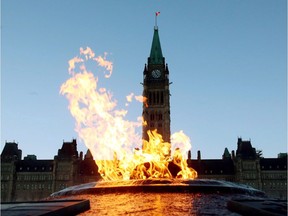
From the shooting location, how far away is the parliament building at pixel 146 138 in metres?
102

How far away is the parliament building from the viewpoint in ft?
335

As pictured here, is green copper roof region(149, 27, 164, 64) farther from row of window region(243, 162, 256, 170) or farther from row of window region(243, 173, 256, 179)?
row of window region(243, 173, 256, 179)

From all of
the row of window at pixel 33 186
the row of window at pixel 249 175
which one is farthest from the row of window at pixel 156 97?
the row of window at pixel 33 186

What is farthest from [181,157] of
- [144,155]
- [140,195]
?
[140,195]

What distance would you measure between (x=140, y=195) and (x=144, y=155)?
35.4 feet

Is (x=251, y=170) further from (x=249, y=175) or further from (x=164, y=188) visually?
(x=164, y=188)

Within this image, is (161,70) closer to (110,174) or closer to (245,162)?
(245,162)

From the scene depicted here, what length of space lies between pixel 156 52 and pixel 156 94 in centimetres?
1686

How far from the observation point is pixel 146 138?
101m

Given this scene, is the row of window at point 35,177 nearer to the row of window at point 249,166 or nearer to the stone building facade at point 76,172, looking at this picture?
the stone building facade at point 76,172

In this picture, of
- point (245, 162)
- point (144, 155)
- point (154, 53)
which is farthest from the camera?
point (154, 53)

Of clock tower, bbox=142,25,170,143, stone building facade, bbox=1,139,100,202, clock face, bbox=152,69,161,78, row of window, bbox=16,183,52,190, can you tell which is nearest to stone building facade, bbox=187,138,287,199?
clock tower, bbox=142,25,170,143

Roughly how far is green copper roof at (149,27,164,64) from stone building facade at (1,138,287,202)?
107 feet

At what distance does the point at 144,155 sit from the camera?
28625 millimetres
